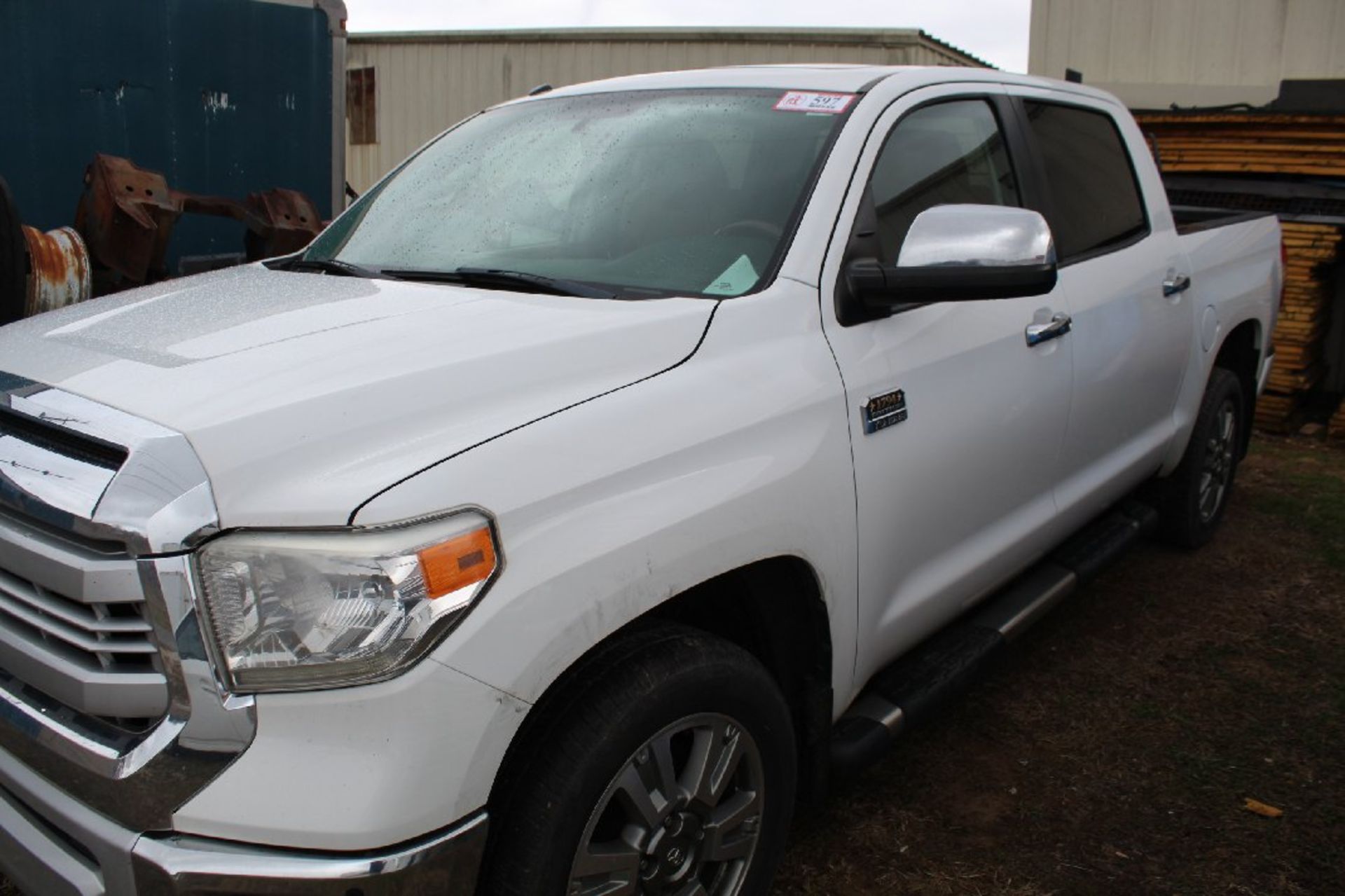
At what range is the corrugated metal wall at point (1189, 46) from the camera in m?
8.43

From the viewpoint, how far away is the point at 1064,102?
3.83m

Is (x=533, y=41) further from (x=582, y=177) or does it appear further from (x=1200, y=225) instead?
(x=582, y=177)

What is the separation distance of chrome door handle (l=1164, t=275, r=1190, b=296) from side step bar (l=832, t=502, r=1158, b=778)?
82 centimetres

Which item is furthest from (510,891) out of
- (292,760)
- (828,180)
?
(828,180)

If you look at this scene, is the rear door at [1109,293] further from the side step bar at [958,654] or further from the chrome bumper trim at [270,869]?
the chrome bumper trim at [270,869]

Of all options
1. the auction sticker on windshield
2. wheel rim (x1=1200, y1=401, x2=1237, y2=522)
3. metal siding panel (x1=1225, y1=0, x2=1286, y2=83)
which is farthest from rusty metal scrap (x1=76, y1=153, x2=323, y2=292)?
metal siding panel (x1=1225, y1=0, x2=1286, y2=83)

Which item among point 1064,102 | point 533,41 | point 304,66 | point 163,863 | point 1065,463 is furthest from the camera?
point 533,41

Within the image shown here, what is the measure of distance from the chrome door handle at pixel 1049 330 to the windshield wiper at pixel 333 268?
5.30ft

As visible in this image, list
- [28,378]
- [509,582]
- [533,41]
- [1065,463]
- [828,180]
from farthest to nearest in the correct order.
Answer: [533,41]
[1065,463]
[828,180]
[28,378]
[509,582]

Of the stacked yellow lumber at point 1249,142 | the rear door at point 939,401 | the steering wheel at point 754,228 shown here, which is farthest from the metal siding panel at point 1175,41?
the steering wheel at point 754,228

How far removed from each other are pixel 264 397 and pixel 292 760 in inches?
21.7

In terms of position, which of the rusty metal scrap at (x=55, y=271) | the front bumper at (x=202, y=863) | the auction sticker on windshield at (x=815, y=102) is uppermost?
the auction sticker on windshield at (x=815, y=102)

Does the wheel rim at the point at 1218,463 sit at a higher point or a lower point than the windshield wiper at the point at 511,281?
lower

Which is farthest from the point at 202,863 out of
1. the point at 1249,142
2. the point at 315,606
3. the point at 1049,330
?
the point at 1249,142
